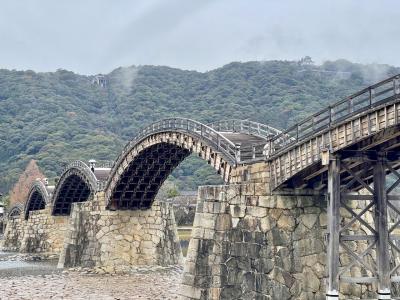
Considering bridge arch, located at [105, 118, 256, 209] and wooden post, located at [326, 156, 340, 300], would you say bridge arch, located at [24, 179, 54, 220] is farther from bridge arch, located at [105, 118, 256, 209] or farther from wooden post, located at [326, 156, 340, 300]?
wooden post, located at [326, 156, 340, 300]

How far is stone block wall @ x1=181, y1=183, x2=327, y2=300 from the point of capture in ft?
64.8

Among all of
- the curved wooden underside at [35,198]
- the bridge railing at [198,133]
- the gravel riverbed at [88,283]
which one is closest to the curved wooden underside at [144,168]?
the bridge railing at [198,133]

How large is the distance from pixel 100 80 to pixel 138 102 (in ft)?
143

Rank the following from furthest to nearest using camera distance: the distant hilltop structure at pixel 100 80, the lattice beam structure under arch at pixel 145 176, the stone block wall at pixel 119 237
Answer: the distant hilltop structure at pixel 100 80 → the stone block wall at pixel 119 237 → the lattice beam structure under arch at pixel 145 176

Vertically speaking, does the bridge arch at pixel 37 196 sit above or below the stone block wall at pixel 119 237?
above

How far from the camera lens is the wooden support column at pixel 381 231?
1723 cm

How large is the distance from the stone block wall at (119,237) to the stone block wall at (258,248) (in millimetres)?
16564

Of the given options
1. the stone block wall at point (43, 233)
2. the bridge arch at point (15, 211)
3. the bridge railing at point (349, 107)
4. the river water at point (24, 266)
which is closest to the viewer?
the bridge railing at point (349, 107)

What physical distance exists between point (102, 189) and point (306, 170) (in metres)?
24.0

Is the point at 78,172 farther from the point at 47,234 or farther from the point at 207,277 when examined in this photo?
the point at 207,277

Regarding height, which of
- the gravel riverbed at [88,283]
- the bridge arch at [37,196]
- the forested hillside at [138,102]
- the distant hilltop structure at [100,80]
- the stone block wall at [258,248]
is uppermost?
the distant hilltop structure at [100,80]

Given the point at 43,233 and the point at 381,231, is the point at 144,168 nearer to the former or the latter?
the point at 381,231

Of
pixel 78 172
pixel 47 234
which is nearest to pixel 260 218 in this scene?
pixel 78 172

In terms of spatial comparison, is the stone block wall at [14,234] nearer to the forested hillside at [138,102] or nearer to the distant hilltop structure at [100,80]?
the forested hillside at [138,102]
